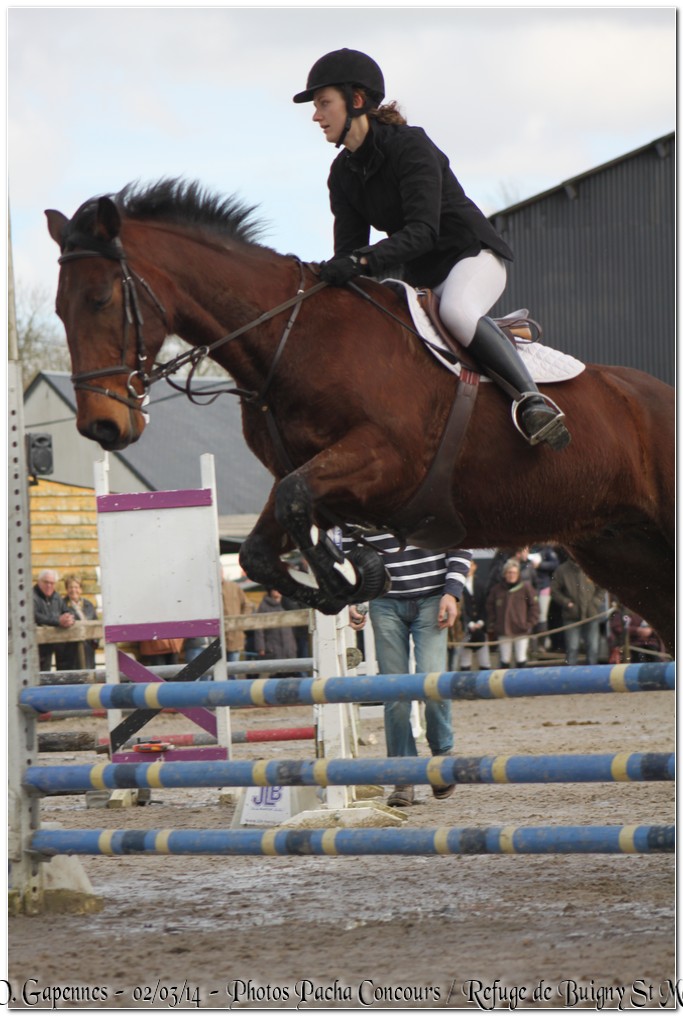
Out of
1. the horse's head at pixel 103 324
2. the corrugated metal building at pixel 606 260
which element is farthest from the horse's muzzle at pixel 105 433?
the corrugated metal building at pixel 606 260

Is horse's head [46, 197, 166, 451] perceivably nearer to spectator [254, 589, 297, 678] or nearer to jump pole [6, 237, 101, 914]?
jump pole [6, 237, 101, 914]

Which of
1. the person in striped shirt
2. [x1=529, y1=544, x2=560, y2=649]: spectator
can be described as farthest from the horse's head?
[x1=529, y1=544, x2=560, y2=649]: spectator

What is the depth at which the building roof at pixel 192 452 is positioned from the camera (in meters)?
22.3

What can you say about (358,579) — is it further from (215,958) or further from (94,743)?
(94,743)

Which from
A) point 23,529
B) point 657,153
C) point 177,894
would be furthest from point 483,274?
point 657,153

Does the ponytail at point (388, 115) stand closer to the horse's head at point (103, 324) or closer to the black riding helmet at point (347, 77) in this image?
the black riding helmet at point (347, 77)

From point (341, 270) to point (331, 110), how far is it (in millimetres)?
625

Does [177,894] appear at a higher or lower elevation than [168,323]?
lower

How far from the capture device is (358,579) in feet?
15.5

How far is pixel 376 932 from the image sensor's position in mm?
4105

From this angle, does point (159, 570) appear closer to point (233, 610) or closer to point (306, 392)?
point (306, 392)

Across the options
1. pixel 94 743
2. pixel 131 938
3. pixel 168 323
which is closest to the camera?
pixel 131 938

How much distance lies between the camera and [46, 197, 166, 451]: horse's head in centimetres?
429

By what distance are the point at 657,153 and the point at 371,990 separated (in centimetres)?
2349
